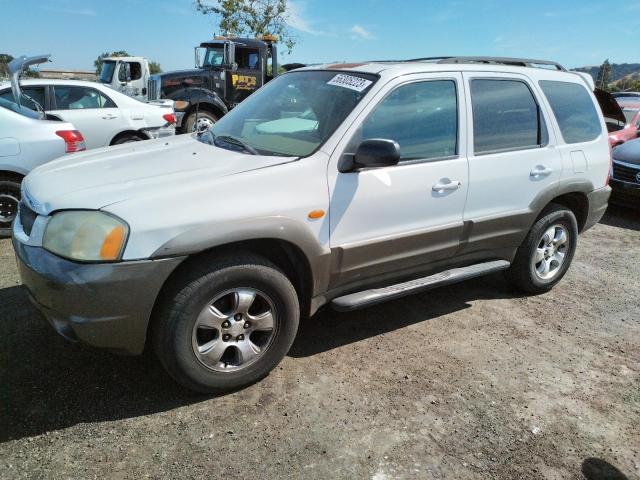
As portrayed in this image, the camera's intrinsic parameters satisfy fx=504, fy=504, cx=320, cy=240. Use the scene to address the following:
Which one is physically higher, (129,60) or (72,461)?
(129,60)

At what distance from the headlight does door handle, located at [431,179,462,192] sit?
1.93 metres

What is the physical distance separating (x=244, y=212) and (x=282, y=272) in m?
0.46

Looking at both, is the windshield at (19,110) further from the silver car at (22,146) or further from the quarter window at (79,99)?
the quarter window at (79,99)

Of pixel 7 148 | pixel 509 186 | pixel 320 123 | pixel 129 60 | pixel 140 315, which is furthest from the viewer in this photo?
pixel 129 60

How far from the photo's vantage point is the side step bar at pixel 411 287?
3.09 metres

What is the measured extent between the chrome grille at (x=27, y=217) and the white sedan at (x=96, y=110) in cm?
498

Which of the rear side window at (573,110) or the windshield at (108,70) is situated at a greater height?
the windshield at (108,70)

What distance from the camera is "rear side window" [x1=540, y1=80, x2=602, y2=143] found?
4.05 metres

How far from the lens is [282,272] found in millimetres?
2869

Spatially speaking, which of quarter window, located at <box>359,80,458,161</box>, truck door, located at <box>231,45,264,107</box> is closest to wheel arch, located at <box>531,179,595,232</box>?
quarter window, located at <box>359,80,458,161</box>

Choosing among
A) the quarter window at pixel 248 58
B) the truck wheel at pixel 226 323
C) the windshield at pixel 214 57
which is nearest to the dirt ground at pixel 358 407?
the truck wheel at pixel 226 323

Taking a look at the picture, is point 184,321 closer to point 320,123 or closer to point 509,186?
point 320,123

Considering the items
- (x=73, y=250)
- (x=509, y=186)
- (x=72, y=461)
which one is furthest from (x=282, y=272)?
(x=509, y=186)

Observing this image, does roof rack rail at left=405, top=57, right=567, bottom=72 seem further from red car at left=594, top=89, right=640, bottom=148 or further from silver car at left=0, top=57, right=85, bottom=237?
silver car at left=0, top=57, right=85, bottom=237
